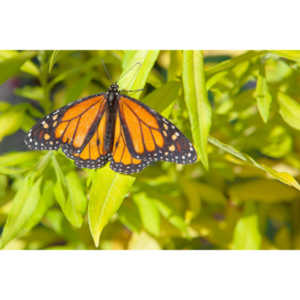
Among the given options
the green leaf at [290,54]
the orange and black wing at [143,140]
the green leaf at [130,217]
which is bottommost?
the green leaf at [130,217]

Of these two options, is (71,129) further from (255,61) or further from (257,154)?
(257,154)

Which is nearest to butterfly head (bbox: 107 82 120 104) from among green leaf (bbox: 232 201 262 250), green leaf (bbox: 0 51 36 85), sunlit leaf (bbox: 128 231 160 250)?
green leaf (bbox: 0 51 36 85)

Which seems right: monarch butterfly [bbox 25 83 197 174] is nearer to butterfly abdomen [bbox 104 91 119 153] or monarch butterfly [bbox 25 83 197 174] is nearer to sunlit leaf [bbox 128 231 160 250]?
butterfly abdomen [bbox 104 91 119 153]

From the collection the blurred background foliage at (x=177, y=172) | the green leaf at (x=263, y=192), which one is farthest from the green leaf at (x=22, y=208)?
the green leaf at (x=263, y=192)

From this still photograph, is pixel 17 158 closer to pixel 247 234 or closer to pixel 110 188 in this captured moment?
pixel 110 188

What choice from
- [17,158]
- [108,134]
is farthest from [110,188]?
[17,158]

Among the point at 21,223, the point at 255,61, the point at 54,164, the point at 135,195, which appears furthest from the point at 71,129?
the point at 255,61

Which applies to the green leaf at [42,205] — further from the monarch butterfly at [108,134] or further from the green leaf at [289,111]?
the green leaf at [289,111]
